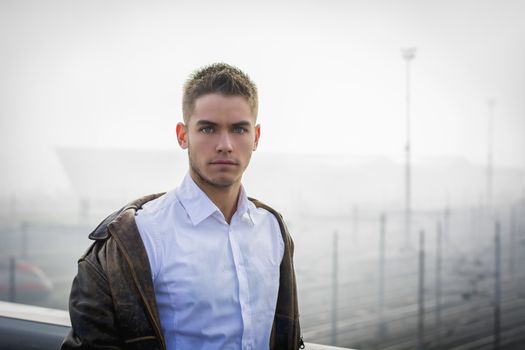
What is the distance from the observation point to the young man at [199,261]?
109 cm

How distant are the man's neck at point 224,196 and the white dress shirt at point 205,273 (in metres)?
0.02

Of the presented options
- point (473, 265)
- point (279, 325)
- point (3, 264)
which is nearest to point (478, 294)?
point (473, 265)

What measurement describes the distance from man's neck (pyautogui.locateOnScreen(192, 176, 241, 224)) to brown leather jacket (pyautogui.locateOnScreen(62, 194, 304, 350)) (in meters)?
0.23

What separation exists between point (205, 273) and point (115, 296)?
9.0 inches

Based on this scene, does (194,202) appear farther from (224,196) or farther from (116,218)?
(116,218)

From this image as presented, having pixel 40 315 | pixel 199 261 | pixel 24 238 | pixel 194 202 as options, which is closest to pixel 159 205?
pixel 194 202

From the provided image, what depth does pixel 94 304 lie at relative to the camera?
1054 mm

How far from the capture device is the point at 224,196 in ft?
4.29

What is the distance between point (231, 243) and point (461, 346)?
24.3 m

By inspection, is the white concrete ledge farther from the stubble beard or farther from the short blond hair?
the short blond hair

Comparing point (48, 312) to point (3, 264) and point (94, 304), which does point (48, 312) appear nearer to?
point (94, 304)

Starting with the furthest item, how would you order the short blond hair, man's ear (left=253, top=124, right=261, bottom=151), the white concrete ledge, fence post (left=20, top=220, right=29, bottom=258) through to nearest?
fence post (left=20, top=220, right=29, bottom=258), the white concrete ledge, man's ear (left=253, top=124, right=261, bottom=151), the short blond hair

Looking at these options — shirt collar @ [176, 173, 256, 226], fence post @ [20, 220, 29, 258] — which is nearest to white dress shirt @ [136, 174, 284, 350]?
shirt collar @ [176, 173, 256, 226]

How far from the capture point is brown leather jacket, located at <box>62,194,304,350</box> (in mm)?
1055
